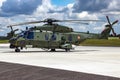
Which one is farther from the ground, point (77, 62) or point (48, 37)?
point (48, 37)

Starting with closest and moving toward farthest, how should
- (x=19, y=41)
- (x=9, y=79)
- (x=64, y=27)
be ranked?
1. (x=9, y=79)
2. (x=19, y=41)
3. (x=64, y=27)

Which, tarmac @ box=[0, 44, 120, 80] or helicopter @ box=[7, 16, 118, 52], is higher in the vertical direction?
helicopter @ box=[7, 16, 118, 52]

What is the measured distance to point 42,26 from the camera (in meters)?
37.1

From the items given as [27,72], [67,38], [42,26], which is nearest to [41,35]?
[42,26]

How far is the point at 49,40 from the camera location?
123ft

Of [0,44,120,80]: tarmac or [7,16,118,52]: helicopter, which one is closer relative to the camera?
[0,44,120,80]: tarmac

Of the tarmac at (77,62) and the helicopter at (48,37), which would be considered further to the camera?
the helicopter at (48,37)

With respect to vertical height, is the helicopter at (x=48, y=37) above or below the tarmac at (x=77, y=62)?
above

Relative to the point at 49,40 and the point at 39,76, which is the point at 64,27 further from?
the point at 39,76

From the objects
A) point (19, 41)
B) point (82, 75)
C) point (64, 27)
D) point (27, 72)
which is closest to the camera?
point (82, 75)

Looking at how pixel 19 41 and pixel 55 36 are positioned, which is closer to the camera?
pixel 19 41

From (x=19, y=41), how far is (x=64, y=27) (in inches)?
216

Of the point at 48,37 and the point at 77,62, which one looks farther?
the point at 48,37

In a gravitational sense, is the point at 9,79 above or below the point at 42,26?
below
